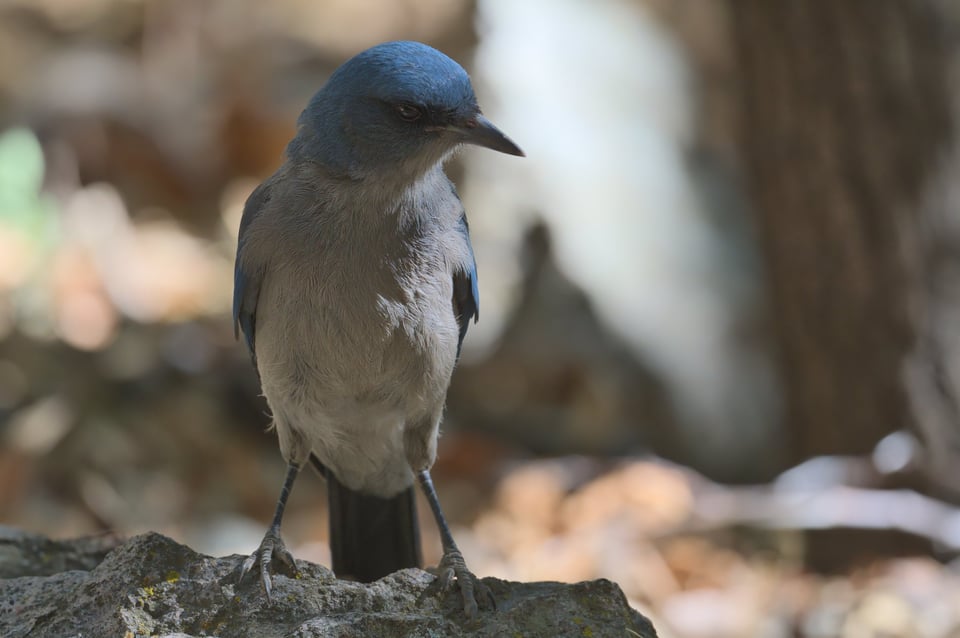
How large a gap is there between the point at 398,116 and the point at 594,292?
5059 millimetres

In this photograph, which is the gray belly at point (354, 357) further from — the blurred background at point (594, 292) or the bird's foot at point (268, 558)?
the blurred background at point (594, 292)

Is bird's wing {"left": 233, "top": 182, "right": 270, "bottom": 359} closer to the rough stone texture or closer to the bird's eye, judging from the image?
the bird's eye

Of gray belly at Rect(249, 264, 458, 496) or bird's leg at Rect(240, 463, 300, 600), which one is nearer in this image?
bird's leg at Rect(240, 463, 300, 600)

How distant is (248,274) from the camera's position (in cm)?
382

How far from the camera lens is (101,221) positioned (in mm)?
9320

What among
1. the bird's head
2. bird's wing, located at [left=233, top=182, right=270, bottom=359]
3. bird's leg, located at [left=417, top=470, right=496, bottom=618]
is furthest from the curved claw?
the bird's head

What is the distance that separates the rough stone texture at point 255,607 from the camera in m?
3.09

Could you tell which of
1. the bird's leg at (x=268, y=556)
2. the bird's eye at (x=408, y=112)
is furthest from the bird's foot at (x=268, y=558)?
the bird's eye at (x=408, y=112)

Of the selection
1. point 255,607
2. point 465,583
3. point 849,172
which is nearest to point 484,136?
point 465,583

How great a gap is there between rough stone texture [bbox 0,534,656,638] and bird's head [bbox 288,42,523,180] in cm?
138

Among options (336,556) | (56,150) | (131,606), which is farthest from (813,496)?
(56,150)

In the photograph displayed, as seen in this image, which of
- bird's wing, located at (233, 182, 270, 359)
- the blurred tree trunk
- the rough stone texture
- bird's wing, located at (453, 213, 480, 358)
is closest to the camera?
the rough stone texture

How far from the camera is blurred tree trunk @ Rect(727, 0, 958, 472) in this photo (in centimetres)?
693

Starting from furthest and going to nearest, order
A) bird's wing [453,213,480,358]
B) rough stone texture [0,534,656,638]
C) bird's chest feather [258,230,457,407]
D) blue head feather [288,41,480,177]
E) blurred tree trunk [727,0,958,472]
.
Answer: blurred tree trunk [727,0,958,472], bird's wing [453,213,480,358], bird's chest feather [258,230,457,407], blue head feather [288,41,480,177], rough stone texture [0,534,656,638]
